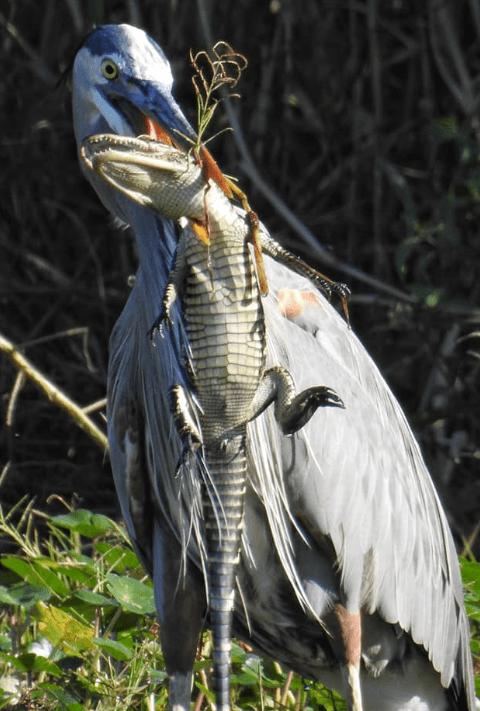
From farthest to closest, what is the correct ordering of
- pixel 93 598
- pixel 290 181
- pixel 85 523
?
pixel 290 181 < pixel 85 523 < pixel 93 598

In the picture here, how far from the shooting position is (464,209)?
4.31m

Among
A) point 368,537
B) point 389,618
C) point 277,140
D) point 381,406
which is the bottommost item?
point 389,618

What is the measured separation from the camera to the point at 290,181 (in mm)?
4656

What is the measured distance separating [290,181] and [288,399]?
3.19 meters

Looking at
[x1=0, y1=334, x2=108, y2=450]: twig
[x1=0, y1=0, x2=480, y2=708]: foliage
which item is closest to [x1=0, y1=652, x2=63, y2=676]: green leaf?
[x1=0, y1=334, x2=108, y2=450]: twig

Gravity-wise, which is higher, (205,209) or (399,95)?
(399,95)

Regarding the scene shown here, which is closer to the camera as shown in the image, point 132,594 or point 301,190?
point 132,594

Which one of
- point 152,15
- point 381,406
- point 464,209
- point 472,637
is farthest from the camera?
point 152,15

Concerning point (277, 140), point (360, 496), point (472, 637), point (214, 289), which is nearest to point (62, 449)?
point (277, 140)

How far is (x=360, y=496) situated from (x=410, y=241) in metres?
1.66

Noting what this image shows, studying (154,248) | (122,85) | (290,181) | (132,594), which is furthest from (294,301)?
(290,181)

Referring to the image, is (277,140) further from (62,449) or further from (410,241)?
(62,449)

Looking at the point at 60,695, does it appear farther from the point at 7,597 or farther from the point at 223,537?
the point at 223,537

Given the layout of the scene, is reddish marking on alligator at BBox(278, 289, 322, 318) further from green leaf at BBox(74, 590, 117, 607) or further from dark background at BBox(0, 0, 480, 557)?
dark background at BBox(0, 0, 480, 557)
